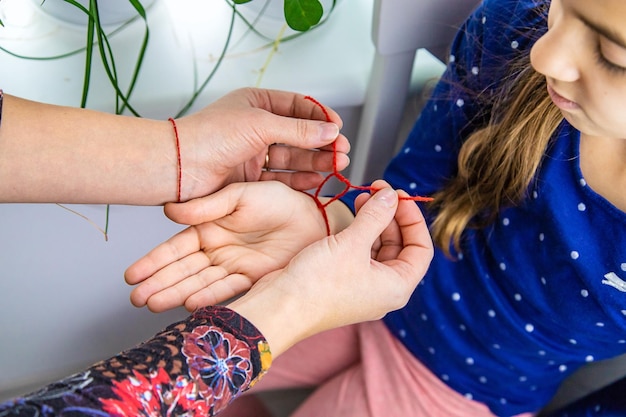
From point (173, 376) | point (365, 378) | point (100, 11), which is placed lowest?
point (365, 378)

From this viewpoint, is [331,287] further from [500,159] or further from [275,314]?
[500,159]

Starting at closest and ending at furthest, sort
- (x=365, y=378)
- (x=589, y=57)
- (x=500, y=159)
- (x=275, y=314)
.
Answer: (x=589, y=57), (x=275, y=314), (x=500, y=159), (x=365, y=378)

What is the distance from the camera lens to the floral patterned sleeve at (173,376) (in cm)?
51

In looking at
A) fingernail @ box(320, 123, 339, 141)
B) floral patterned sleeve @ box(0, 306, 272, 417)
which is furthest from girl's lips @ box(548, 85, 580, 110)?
floral patterned sleeve @ box(0, 306, 272, 417)

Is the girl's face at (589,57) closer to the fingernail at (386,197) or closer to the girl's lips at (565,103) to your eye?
the girl's lips at (565,103)

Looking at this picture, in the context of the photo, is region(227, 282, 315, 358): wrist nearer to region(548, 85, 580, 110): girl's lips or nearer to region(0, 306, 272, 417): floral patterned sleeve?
region(0, 306, 272, 417): floral patterned sleeve

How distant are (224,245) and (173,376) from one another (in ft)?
0.69

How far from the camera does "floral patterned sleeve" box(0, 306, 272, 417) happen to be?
509 mm

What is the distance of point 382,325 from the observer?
970 millimetres

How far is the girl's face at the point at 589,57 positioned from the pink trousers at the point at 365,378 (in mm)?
489

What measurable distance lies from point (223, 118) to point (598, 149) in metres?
0.41

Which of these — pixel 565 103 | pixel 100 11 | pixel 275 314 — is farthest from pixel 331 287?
pixel 100 11

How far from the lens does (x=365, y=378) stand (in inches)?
36.7

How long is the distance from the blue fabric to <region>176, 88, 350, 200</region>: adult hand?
0.51 feet
